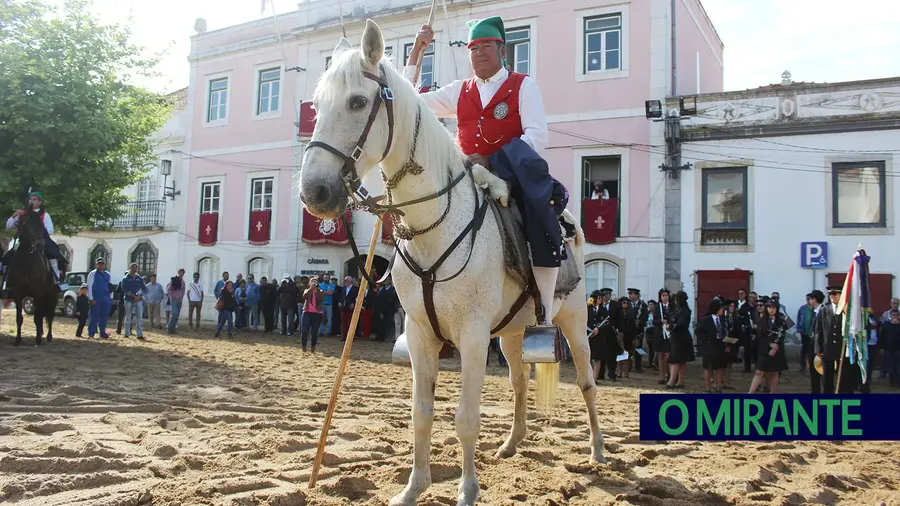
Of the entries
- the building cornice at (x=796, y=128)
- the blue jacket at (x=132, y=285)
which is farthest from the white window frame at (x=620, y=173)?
the blue jacket at (x=132, y=285)

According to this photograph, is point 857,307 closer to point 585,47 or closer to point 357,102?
point 357,102

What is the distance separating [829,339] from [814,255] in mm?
8722

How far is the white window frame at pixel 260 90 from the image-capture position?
27.1 meters

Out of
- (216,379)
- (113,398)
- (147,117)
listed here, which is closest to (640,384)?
(216,379)

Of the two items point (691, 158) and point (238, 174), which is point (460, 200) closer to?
point (691, 158)

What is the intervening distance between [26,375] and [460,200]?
7596mm

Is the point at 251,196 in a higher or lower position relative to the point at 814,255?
higher

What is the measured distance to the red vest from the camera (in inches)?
182

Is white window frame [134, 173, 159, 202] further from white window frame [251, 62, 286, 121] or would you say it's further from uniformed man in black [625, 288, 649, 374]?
uniformed man in black [625, 288, 649, 374]

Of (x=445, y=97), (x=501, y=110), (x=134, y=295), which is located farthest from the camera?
(x=134, y=295)

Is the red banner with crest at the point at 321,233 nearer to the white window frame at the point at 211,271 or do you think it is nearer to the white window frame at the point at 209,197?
the white window frame at the point at 209,197

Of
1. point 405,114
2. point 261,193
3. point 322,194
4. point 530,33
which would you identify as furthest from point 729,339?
point 261,193

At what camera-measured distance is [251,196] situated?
90.1ft

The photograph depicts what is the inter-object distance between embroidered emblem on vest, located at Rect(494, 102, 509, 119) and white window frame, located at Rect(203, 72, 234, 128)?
26.3 meters
